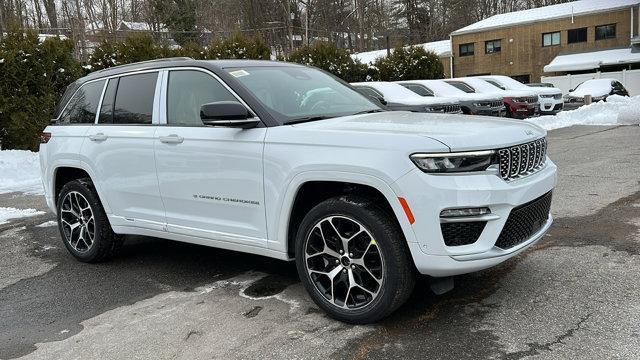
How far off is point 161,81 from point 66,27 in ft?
108

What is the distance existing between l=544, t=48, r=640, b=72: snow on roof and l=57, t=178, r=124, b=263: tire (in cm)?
4025

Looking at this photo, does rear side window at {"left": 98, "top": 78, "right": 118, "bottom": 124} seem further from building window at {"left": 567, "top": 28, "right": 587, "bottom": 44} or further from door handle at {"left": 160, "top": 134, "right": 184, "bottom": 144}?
building window at {"left": 567, "top": 28, "right": 587, "bottom": 44}

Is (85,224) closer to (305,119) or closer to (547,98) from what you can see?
(305,119)

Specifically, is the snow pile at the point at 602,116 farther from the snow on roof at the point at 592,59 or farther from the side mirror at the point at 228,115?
the snow on roof at the point at 592,59

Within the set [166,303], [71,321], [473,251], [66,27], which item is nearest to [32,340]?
[71,321]

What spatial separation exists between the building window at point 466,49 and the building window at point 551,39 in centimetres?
599

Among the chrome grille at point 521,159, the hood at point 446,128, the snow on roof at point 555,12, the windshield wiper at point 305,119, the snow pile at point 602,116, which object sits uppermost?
the snow on roof at point 555,12

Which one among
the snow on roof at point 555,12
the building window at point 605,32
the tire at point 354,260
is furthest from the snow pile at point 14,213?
the building window at point 605,32

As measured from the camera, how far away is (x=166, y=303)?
4.33m

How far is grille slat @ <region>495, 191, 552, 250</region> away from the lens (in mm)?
3445

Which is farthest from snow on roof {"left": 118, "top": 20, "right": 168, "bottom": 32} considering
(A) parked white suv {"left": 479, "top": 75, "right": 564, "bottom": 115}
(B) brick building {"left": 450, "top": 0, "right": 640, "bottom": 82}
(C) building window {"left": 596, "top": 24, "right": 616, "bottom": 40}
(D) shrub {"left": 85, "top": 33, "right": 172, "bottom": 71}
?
(C) building window {"left": 596, "top": 24, "right": 616, "bottom": 40}

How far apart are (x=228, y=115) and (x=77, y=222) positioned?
8.53 ft

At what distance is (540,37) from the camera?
4375 cm

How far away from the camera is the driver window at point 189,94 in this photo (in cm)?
444
